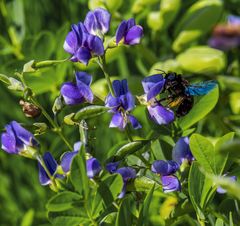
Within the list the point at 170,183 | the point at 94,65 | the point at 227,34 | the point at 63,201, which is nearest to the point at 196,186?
the point at 170,183

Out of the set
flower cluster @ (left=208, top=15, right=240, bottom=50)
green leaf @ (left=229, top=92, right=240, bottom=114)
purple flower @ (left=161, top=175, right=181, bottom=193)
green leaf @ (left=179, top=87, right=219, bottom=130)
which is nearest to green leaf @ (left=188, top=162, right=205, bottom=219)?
purple flower @ (left=161, top=175, right=181, bottom=193)

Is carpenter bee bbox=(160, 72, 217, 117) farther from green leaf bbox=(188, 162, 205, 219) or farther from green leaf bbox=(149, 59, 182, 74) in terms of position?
green leaf bbox=(149, 59, 182, 74)

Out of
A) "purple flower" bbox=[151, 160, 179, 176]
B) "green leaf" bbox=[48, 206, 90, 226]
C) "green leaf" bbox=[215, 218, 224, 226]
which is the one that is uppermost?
"purple flower" bbox=[151, 160, 179, 176]

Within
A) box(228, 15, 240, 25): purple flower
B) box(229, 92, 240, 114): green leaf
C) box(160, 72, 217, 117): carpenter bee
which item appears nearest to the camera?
box(160, 72, 217, 117): carpenter bee

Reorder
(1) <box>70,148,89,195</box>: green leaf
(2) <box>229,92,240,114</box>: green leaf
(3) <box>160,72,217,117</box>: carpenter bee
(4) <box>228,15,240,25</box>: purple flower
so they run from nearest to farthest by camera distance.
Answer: (1) <box>70,148,89,195</box>: green leaf, (3) <box>160,72,217,117</box>: carpenter bee, (2) <box>229,92,240,114</box>: green leaf, (4) <box>228,15,240,25</box>: purple flower

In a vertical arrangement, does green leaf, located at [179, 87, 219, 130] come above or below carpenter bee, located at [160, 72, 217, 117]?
below
